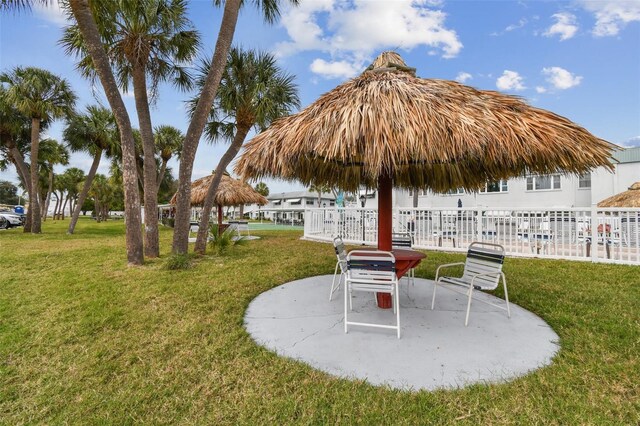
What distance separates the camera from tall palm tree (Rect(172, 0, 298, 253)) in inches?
297

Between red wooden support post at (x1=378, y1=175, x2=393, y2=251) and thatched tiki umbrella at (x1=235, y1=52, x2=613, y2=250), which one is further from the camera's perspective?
red wooden support post at (x1=378, y1=175, x2=393, y2=251)

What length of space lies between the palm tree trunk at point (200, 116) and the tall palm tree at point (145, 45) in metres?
0.99

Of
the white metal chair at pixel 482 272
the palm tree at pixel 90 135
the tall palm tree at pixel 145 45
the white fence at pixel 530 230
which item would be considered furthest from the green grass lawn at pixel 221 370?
the palm tree at pixel 90 135

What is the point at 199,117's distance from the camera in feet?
25.0

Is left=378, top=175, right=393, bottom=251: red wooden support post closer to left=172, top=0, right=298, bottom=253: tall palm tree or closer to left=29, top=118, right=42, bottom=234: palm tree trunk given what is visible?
left=172, top=0, right=298, bottom=253: tall palm tree

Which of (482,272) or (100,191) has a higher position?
(100,191)

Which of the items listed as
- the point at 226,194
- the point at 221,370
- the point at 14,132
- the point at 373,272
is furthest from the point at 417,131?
the point at 14,132

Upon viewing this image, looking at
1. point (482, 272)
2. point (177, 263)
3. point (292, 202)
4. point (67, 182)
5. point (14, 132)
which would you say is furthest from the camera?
point (292, 202)

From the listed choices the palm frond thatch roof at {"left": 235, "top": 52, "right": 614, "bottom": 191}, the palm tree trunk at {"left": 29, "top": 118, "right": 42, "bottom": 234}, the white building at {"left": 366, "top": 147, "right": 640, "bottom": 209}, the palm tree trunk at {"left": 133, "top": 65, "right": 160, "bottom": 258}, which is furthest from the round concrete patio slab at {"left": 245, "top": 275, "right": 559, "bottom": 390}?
the palm tree trunk at {"left": 29, "top": 118, "right": 42, "bottom": 234}

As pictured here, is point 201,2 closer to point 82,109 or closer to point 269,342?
point 269,342

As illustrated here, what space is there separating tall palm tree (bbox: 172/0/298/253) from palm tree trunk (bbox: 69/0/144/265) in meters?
0.93

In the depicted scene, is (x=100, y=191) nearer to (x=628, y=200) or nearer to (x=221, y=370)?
(x=221, y=370)

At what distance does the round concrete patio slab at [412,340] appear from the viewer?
2.71 metres

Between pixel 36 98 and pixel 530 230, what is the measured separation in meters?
23.9
